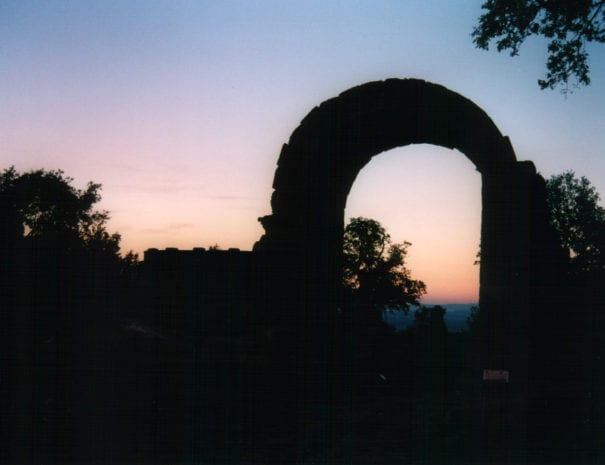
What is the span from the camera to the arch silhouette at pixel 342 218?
802cm

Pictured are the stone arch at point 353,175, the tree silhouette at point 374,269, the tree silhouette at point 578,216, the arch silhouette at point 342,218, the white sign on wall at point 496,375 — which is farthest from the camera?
the tree silhouette at point 374,269

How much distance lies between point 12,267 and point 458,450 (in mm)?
5674

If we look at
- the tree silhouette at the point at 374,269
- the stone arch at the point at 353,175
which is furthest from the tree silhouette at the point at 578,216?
the stone arch at the point at 353,175

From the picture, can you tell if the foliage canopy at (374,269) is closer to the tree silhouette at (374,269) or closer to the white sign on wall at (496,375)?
the tree silhouette at (374,269)

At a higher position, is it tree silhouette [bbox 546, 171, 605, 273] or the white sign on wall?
tree silhouette [bbox 546, 171, 605, 273]

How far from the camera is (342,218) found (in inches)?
375

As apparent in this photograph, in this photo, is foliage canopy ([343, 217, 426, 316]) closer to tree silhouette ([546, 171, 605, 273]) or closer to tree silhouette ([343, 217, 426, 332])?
tree silhouette ([343, 217, 426, 332])

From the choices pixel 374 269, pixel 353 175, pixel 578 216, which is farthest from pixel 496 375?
pixel 374 269

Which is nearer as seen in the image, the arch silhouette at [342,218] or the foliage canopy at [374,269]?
the arch silhouette at [342,218]

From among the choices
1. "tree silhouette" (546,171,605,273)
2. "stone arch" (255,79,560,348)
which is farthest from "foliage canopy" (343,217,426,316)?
"stone arch" (255,79,560,348)

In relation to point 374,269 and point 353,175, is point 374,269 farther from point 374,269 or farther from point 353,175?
point 353,175

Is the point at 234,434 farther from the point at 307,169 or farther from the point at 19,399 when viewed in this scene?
the point at 307,169

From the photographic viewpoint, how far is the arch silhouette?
8023 millimetres

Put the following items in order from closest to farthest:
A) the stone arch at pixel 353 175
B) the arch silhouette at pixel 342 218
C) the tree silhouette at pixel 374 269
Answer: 1. the arch silhouette at pixel 342 218
2. the stone arch at pixel 353 175
3. the tree silhouette at pixel 374 269
